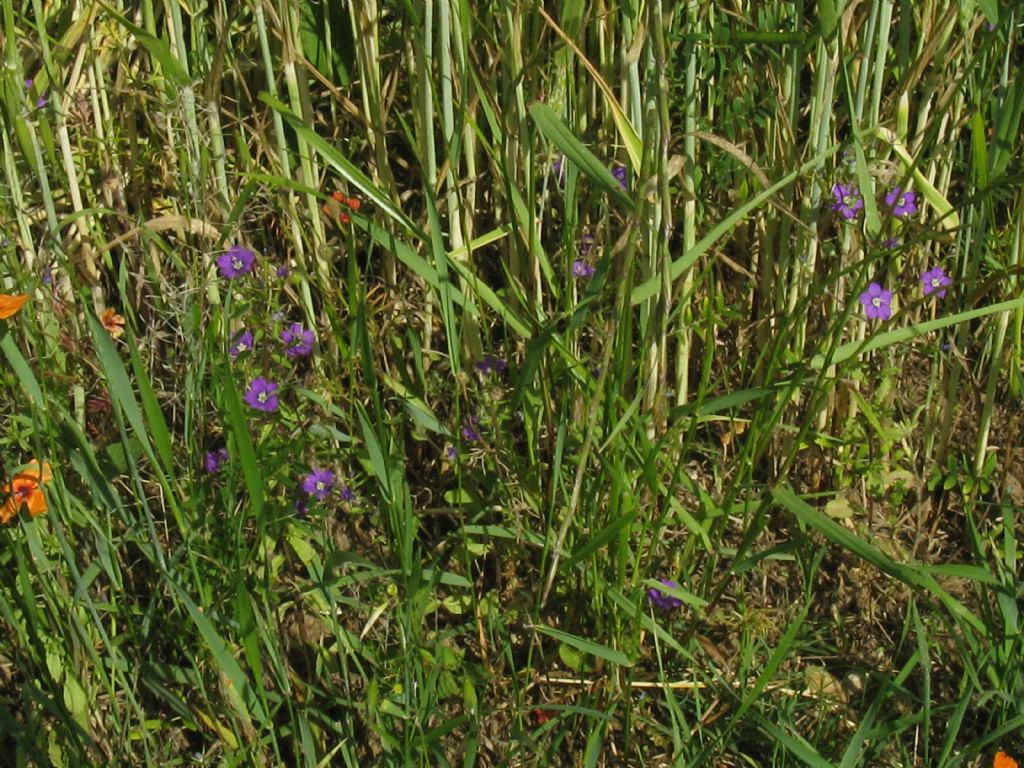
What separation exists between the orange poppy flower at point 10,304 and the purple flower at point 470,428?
1.87ft

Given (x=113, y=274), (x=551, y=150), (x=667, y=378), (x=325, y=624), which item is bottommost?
(x=325, y=624)

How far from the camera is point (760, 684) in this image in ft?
4.57

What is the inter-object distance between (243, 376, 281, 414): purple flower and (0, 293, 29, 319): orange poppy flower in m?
0.31

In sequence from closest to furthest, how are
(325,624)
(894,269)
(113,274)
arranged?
(325,624), (894,269), (113,274)

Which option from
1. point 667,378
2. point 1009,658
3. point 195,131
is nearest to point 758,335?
point 667,378

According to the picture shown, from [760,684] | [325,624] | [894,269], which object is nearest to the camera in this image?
[760,684]

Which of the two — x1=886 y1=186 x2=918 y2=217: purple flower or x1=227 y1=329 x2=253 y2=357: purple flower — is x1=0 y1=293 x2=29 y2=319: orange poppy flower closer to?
x1=227 y1=329 x2=253 y2=357: purple flower

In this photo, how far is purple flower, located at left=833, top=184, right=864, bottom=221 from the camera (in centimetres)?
166

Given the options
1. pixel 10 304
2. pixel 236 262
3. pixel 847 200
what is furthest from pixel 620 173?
pixel 10 304

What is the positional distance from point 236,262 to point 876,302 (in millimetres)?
894

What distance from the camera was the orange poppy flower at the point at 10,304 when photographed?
1373 mm

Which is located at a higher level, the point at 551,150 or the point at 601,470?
the point at 551,150

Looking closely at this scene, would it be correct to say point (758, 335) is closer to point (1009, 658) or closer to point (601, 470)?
point (601, 470)

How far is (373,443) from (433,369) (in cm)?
49
